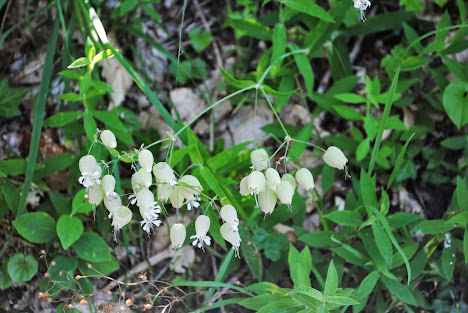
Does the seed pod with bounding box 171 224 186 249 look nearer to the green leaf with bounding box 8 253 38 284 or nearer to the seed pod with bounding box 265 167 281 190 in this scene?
the seed pod with bounding box 265 167 281 190

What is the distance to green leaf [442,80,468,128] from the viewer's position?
260 centimetres

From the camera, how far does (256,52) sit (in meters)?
3.29

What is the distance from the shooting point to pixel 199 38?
132 inches

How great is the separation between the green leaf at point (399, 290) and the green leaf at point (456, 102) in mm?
861

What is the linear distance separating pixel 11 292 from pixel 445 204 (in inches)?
90.3

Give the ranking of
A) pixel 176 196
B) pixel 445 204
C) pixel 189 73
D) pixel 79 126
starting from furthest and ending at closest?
1. pixel 189 73
2. pixel 445 204
3. pixel 79 126
4. pixel 176 196

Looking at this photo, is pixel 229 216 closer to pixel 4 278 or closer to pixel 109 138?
pixel 109 138

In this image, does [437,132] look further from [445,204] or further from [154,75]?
[154,75]

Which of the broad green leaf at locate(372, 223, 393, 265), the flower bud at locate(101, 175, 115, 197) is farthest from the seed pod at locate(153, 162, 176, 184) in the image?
the broad green leaf at locate(372, 223, 393, 265)

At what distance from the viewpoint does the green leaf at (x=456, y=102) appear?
102 inches

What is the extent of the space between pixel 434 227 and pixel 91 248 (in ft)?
4.99

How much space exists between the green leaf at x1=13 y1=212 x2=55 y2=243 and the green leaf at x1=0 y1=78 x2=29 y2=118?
66 cm

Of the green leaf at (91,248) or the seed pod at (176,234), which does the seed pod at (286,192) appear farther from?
the green leaf at (91,248)

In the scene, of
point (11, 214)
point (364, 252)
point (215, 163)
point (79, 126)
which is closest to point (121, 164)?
point (79, 126)
